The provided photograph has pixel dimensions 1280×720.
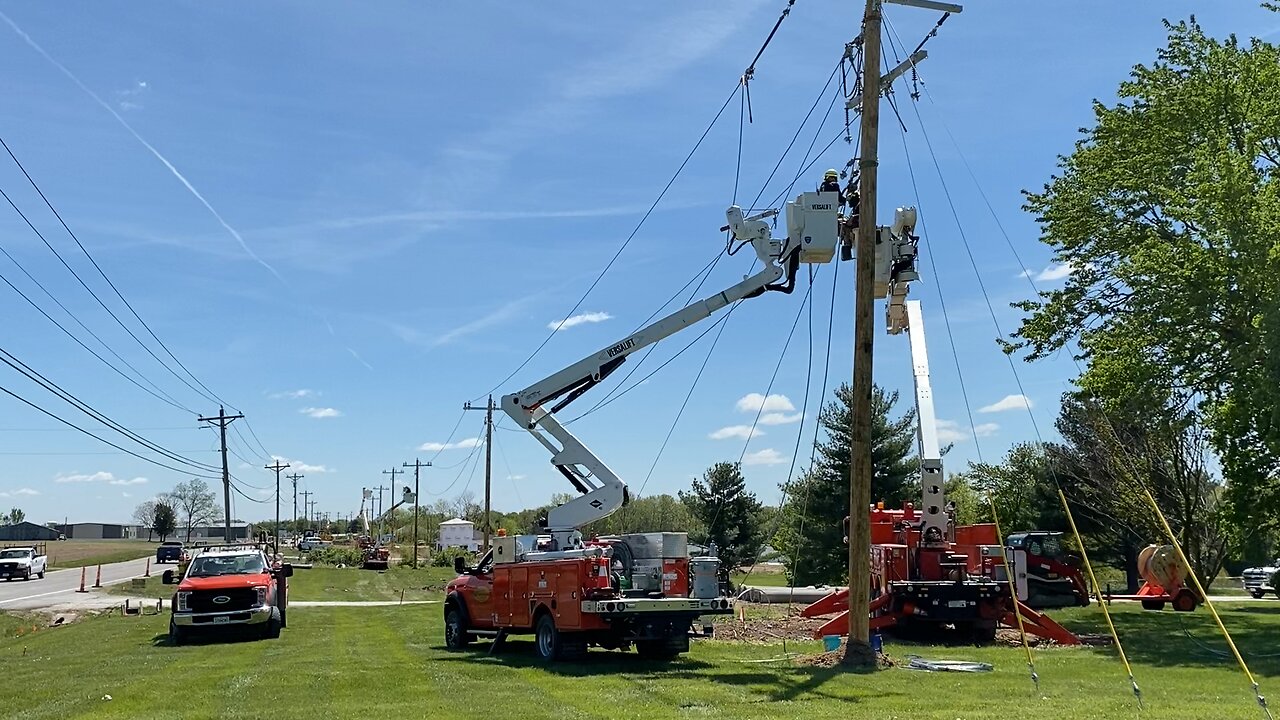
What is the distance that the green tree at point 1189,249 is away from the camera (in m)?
21.3

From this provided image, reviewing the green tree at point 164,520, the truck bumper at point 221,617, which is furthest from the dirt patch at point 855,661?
Result: the green tree at point 164,520

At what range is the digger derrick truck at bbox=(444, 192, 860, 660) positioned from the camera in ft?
52.7

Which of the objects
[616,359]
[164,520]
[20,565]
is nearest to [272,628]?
[616,359]

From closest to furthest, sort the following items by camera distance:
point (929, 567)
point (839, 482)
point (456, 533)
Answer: point (929, 567), point (839, 482), point (456, 533)

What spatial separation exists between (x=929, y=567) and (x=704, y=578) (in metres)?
6.93

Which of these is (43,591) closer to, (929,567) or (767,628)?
(767,628)

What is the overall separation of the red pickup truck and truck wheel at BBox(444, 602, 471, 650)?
438 centimetres

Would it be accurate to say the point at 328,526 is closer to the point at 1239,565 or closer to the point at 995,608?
the point at 1239,565

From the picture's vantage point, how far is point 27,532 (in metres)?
168

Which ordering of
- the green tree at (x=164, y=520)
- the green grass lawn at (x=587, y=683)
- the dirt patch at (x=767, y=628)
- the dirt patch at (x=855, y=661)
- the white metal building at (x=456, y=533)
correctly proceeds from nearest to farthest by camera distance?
1. the green grass lawn at (x=587, y=683)
2. the dirt patch at (x=855, y=661)
3. the dirt patch at (x=767, y=628)
4. the white metal building at (x=456, y=533)
5. the green tree at (x=164, y=520)

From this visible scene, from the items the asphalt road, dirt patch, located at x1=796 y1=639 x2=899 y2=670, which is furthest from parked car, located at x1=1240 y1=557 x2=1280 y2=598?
the asphalt road

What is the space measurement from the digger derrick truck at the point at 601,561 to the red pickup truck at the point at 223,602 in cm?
450

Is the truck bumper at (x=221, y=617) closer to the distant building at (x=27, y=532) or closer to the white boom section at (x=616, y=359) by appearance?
the white boom section at (x=616, y=359)

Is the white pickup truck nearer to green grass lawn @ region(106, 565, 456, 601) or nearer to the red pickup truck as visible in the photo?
green grass lawn @ region(106, 565, 456, 601)
